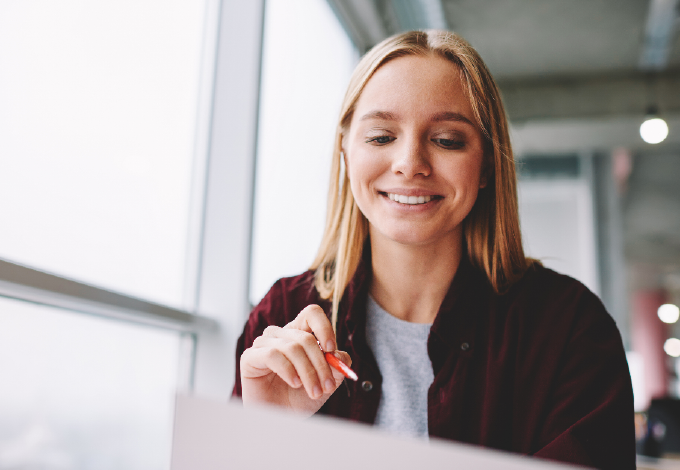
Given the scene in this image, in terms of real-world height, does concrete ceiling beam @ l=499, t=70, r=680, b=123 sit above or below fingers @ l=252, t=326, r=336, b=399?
above

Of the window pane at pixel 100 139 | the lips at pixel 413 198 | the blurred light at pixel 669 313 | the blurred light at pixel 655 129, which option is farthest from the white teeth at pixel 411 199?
the blurred light at pixel 669 313

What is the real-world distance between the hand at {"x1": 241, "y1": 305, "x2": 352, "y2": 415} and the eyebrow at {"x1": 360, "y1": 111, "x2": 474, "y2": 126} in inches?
14.5

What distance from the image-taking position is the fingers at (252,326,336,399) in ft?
2.35

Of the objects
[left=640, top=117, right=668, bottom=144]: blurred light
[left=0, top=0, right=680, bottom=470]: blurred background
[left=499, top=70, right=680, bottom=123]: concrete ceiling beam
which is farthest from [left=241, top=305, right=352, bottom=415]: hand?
[left=640, top=117, right=668, bottom=144]: blurred light

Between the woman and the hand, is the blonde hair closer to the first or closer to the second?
the woman

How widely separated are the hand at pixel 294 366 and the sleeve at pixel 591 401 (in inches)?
13.0

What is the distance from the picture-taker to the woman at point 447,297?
2.99ft

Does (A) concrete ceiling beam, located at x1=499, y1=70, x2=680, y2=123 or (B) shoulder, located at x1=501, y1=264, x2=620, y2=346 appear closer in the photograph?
(B) shoulder, located at x1=501, y1=264, x2=620, y2=346

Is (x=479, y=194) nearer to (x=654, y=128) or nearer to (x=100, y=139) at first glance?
(x=100, y=139)

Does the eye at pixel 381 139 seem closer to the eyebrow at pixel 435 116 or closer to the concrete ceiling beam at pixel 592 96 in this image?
the eyebrow at pixel 435 116

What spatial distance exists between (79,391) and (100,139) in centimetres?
61

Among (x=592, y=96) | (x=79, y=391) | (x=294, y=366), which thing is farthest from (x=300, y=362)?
(x=592, y=96)

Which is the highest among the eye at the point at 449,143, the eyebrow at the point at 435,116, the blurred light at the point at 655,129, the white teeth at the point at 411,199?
the blurred light at the point at 655,129

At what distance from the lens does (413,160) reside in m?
0.93
